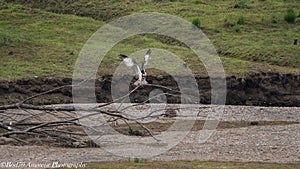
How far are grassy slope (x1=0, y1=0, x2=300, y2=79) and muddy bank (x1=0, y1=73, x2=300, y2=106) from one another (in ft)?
1.64

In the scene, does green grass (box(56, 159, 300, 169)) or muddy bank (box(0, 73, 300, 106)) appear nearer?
green grass (box(56, 159, 300, 169))

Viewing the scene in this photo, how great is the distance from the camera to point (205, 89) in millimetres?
23719

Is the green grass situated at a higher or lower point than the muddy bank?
lower

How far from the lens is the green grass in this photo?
1419 centimetres

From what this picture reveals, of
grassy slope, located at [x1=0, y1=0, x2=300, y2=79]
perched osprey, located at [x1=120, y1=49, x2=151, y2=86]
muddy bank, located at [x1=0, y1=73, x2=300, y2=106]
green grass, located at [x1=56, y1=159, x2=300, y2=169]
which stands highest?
grassy slope, located at [x1=0, y1=0, x2=300, y2=79]

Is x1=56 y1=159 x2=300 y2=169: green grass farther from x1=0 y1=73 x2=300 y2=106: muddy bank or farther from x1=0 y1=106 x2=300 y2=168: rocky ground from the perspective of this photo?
x1=0 y1=73 x2=300 y2=106: muddy bank

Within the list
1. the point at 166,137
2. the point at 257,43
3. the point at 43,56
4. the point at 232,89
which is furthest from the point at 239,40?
the point at 166,137

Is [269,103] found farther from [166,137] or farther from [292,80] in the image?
[166,137]

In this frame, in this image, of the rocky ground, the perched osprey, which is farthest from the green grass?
the perched osprey

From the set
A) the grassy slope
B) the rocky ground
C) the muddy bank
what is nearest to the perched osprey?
the rocky ground

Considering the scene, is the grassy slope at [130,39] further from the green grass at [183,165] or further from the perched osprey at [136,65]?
the green grass at [183,165]

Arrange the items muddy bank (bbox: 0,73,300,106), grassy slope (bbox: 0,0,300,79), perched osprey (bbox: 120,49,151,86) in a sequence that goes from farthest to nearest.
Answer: grassy slope (bbox: 0,0,300,79)
muddy bank (bbox: 0,73,300,106)
perched osprey (bbox: 120,49,151,86)

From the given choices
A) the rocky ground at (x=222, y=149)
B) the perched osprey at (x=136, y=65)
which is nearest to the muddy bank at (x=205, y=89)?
the rocky ground at (x=222, y=149)

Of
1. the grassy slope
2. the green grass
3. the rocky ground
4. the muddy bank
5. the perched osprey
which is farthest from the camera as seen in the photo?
the grassy slope
